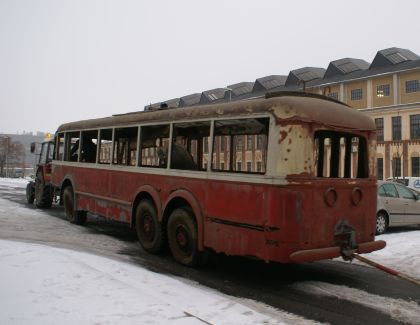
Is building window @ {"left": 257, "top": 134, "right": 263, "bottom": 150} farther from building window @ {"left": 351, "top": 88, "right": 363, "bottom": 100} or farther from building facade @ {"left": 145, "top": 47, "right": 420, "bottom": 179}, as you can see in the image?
building window @ {"left": 351, "top": 88, "right": 363, "bottom": 100}

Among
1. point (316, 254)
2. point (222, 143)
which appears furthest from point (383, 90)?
point (316, 254)

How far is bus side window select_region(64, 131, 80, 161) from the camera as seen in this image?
12211 millimetres

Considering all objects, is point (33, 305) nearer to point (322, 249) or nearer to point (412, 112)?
point (322, 249)

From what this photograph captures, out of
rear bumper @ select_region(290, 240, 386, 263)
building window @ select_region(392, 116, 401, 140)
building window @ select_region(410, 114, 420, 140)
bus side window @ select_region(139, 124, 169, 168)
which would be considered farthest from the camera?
building window @ select_region(392, 116, 401, 140)

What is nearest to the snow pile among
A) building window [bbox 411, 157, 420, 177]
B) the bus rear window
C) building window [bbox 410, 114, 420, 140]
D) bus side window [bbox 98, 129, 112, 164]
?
the bus rear window

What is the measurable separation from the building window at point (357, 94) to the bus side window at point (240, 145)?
46.3 m

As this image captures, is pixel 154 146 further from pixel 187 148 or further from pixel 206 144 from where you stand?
pixel 206 144

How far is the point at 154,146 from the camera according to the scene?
8.82 m

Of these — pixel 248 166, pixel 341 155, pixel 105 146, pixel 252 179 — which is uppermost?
pixel 105 146

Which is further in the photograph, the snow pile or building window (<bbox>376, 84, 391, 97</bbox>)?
building window (<bbox>376, 84, 391, 97</bbox>)

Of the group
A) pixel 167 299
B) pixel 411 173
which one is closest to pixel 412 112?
pixel 411 173

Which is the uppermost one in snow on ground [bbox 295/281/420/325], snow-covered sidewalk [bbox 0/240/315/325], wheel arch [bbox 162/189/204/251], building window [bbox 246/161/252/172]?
building window [bbox 246/161/252/172]

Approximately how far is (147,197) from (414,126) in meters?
43.6

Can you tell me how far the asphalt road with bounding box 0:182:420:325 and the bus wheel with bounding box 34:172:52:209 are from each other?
5400 millimetres
